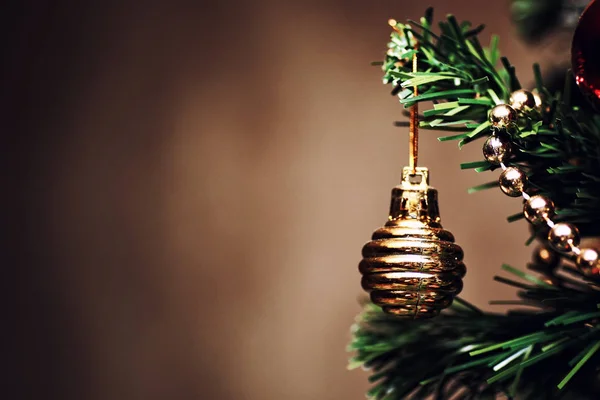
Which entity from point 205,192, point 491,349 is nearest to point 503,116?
point 491,349

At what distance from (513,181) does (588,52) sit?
0.08 m

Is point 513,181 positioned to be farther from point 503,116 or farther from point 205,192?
point 205,192

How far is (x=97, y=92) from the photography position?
31.9 inches

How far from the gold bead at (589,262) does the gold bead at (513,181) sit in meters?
→ 0.04

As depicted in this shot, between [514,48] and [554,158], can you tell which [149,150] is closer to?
[514,48]

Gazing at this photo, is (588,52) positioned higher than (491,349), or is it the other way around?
(588,52)

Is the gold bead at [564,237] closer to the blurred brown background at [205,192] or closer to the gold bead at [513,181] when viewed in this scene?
the gold bead at [513,181]

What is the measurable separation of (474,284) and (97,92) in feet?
1.76

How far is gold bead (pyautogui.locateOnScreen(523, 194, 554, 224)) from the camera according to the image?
282 millimetres

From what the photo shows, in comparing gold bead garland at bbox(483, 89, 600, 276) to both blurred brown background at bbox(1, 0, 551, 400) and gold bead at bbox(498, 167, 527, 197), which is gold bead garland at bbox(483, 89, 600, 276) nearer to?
gold bead at bbox(498, 167, 527, 197)

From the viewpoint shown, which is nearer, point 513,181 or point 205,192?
point 513,181

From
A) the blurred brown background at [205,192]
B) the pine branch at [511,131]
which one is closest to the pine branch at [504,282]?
the pine branch at [511,131]

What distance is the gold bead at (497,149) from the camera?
0.96 ft

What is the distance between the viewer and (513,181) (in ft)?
0.94
